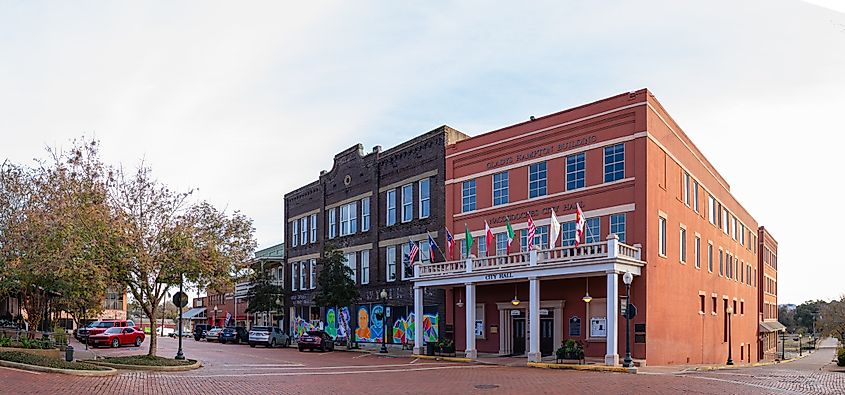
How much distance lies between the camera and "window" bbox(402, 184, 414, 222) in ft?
141

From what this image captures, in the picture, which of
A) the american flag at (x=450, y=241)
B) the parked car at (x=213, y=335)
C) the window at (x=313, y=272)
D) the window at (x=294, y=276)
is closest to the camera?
the american flag at (x=450, y=241)

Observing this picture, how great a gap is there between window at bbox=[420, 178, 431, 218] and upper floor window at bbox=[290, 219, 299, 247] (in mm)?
17310

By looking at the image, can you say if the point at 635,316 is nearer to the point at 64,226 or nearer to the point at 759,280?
the point at 64,226

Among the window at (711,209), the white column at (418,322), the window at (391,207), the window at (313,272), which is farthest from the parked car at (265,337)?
the window at (711,209)

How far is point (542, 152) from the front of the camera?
34188mm

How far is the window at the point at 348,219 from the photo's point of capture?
4912 centimetres

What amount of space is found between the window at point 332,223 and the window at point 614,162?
23931 millimetres

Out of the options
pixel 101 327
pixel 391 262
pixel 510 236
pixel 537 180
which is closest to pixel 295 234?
pixel 391 262

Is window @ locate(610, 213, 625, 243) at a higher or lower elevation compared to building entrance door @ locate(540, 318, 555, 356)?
higher

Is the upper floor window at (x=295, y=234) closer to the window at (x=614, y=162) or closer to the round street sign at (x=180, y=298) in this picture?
the round street sign at (x=180, y=298)

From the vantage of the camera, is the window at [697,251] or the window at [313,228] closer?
the window at [697,251]

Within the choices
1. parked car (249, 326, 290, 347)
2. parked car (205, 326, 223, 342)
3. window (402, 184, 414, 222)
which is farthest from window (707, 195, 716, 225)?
parked car (205, 326, 223, 342)

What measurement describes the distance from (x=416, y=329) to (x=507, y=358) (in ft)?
16.7

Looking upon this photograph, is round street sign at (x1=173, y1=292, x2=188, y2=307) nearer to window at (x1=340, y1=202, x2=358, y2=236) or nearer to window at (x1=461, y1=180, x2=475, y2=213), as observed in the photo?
window at (x1=461, y1=180, x2=475, y2=213)
